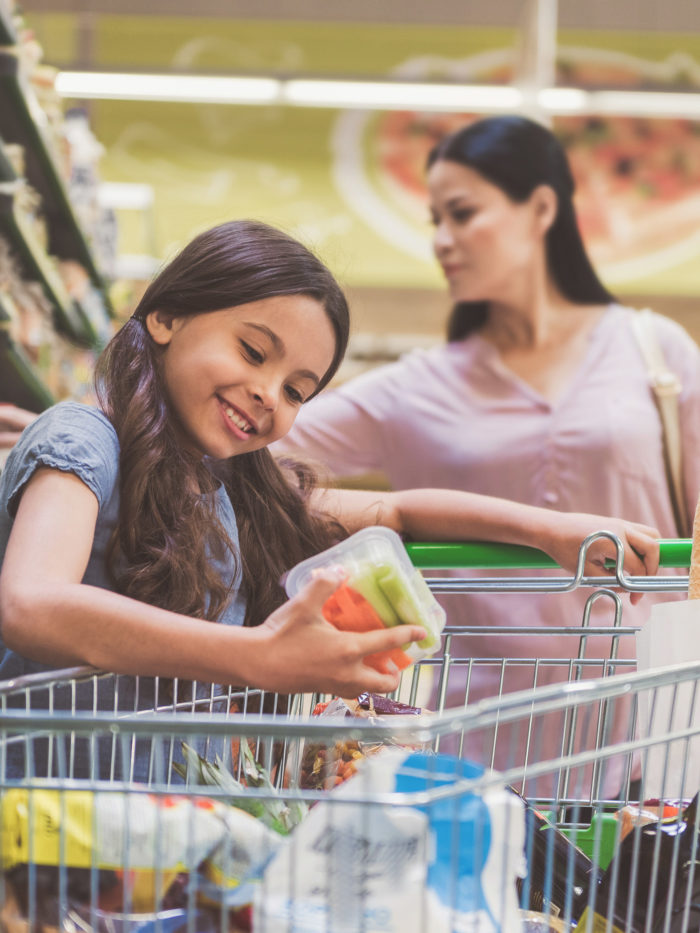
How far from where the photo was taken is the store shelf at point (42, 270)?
3.10m

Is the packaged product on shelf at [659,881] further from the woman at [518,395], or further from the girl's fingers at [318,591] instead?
the woman at [518,395]

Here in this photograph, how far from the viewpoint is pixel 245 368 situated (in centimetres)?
149

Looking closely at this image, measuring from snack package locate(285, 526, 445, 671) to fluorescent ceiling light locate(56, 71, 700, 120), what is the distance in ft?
19.4

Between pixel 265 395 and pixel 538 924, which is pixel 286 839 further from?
pixel 265 395

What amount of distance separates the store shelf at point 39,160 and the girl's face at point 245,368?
1.78 m

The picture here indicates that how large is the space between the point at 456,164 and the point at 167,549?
1.76 m

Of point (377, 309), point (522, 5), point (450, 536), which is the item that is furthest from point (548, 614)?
point (522, 5)

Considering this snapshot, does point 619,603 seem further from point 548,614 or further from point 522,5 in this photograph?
point 522,5

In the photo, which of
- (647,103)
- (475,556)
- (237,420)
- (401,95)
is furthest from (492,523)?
(647,103)

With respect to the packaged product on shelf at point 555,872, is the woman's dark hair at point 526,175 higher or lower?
higher

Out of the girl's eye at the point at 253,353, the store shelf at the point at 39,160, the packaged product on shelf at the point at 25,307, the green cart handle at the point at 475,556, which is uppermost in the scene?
the store shelf at the point at 39,160

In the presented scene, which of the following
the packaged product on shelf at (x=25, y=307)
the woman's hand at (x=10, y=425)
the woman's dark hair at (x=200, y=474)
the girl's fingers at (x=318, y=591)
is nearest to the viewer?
the girl's fingers at (x=318, y=591)

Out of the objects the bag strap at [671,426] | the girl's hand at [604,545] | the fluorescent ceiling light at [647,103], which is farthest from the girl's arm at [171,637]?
the fluorescent ceiling light at [647,103]

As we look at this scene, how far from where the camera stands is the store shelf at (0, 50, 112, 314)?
3066mm
